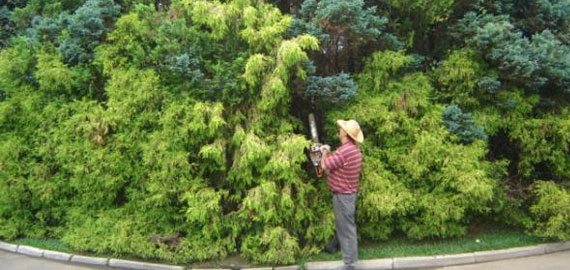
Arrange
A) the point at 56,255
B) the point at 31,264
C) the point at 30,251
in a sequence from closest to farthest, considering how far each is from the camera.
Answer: the point at 31,264
the point at 56,255
the point at 30,251

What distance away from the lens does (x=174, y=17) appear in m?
6.60

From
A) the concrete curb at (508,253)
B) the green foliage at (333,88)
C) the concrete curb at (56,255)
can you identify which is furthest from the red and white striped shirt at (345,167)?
the concrete curb at (56,255)

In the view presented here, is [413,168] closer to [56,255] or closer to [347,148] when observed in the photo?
[347,148]

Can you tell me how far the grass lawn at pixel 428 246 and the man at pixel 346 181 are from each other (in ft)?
1.32

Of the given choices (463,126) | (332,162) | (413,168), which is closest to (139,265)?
(332,162)

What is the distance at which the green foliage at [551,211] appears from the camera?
19.3 ft

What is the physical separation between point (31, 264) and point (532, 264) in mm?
5898

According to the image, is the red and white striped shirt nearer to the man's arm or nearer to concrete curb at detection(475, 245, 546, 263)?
the man's arm

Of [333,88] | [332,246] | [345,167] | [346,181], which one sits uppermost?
[333,88]

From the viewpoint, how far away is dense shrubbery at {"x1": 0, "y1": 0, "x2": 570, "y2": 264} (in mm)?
5883

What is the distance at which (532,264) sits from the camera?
5691mm

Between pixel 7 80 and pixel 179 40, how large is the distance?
2.62m

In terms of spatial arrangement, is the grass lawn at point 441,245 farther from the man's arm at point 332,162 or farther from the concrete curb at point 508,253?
the man's arm at point 332,162

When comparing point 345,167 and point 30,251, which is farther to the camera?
point 30,251
